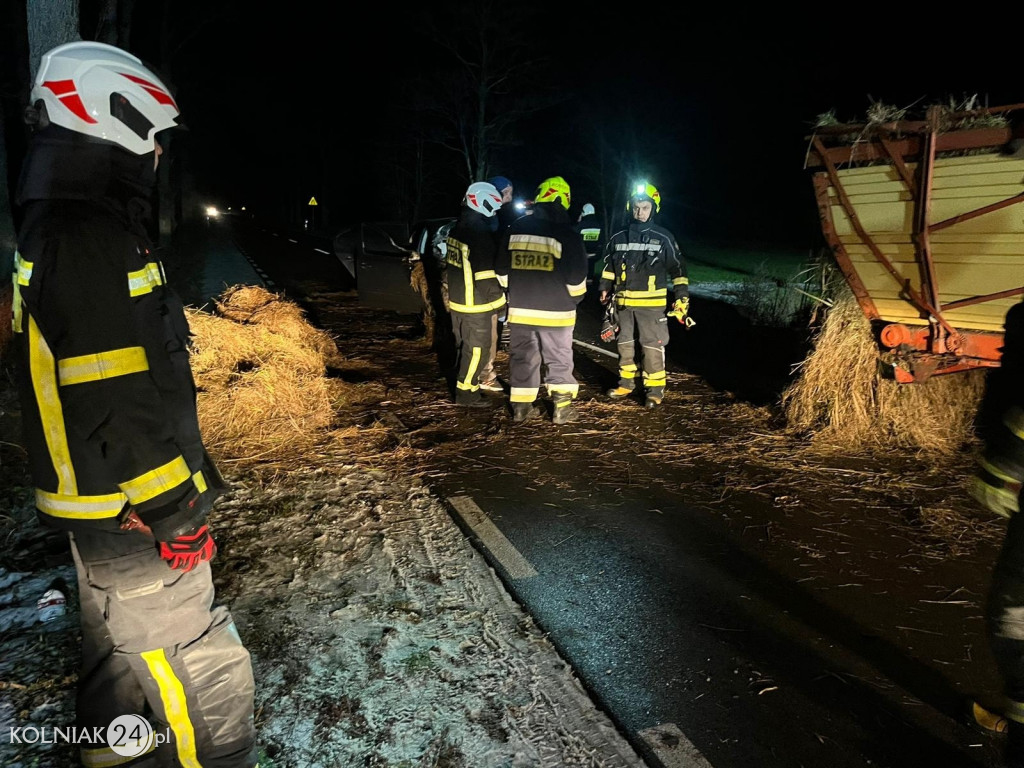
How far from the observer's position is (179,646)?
82.7 inches

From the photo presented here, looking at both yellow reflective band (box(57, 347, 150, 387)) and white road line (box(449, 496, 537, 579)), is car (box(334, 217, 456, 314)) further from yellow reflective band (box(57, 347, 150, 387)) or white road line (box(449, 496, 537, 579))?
yellow reflective band (box(57, 347, 150, 387))

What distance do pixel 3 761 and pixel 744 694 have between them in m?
2.83

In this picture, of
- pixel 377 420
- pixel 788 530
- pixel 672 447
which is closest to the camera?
pixel 788 530

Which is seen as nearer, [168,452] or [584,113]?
[168,452]

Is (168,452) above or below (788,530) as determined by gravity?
above

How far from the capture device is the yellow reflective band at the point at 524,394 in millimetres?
6203

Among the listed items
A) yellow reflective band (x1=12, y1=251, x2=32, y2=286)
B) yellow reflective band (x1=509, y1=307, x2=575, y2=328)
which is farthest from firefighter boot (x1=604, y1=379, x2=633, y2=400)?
yellow reflective band (x1=12, y1=251, x2=32, y2=286)

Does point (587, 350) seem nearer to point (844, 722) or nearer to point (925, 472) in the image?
point (925, 472)

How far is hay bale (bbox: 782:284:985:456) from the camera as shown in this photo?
5473mm

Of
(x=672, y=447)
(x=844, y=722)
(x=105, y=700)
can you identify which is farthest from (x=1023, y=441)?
(x=672, y=447)

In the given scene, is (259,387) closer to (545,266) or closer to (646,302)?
(545,266)

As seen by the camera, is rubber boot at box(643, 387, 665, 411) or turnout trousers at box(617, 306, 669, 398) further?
rubber boot at box(643, 387, 665, 411)

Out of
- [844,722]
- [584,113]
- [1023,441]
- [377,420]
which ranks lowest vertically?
[844,722]

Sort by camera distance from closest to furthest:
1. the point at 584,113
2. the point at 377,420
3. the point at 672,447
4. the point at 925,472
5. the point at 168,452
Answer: the point at 168,452, the point at 925,472, the point at 672,447, the point at 377,420, the point at 584,113
